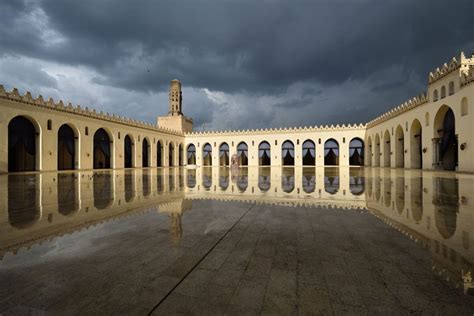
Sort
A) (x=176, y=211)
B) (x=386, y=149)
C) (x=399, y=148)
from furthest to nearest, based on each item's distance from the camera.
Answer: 1. (x=386, y=149)
2. (x=399, y=148)
3. (x=176, y=211)

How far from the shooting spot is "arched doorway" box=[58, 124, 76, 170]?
931 inches

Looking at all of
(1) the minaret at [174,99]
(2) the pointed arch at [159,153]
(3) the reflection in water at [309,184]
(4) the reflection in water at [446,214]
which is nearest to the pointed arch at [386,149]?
(3) the reflection in water at [309,184]

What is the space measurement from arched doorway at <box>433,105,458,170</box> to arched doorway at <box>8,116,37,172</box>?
116ft

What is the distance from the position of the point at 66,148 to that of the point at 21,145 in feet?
12.4

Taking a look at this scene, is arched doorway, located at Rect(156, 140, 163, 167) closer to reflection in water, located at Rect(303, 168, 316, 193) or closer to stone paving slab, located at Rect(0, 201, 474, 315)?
reflection in water, located at Rect(303, 168, 316, 193)

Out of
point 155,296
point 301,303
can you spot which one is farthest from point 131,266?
point 301,303

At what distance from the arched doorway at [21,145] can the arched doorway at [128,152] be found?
11402mm

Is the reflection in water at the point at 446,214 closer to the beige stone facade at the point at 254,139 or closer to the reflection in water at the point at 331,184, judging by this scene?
the reflection in water at the point at 331,184

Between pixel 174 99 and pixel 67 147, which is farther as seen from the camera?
pixel 174 99

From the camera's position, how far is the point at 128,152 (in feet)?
107

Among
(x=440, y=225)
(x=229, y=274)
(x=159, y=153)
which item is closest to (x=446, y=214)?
(x=440, y=225)

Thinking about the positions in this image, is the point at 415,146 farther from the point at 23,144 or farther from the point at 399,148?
the point at 23,144

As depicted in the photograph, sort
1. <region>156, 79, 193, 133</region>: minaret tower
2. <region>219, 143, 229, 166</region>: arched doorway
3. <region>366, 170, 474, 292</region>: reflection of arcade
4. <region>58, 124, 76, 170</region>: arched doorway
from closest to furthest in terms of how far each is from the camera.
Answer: <region>366, 170, 474, 292</region>: reflection of arcade, <region>58, 124, 76, 170</region>: arched doorway, <region>219, 143, 229, 166</region>: arched doorway, <region>156, 79, 193, 133</region>: minaret tower

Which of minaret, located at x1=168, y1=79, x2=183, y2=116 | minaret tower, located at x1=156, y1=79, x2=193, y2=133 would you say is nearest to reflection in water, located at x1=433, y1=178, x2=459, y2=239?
minaret tower, located at x1=156, y1=79, x2=193, y2=133
